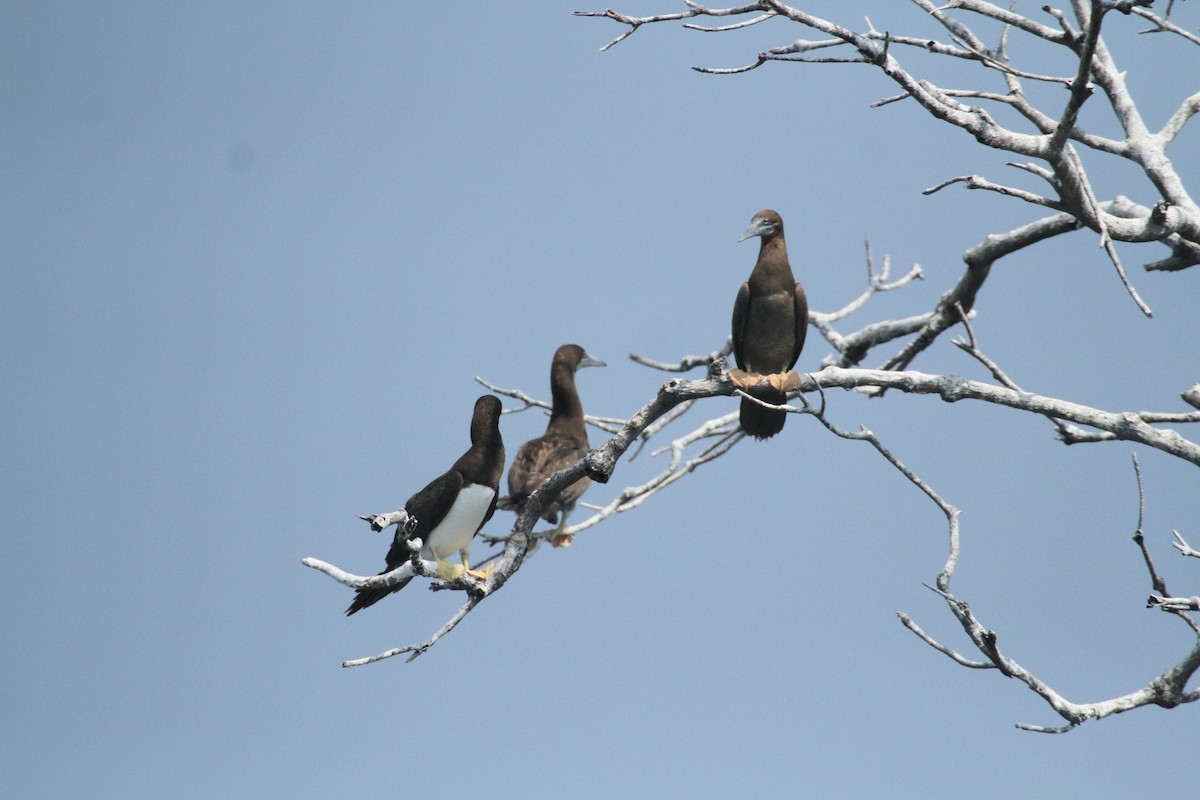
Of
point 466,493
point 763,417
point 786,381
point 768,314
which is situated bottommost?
point 466,493

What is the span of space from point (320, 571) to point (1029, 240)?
4099 millimetres

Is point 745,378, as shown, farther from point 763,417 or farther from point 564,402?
point 564,402

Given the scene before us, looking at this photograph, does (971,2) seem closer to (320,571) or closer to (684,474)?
(684,474)

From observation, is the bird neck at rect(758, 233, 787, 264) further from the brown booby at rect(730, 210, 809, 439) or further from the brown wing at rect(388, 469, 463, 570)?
the brown wing at rect(388, 469, 463, 570)

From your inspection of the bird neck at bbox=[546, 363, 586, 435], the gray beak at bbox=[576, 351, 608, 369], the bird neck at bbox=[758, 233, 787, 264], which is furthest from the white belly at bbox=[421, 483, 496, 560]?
the gray beak at bbox=[576, 351, 608, 369]

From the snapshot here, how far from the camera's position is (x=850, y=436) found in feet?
15.5

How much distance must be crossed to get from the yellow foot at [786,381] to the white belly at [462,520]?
5.05 feet

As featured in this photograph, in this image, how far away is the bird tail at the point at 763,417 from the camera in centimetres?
600

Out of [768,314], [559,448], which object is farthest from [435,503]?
[768,314]

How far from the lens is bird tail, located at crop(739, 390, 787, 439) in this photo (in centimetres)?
600

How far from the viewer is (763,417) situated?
6113 mm

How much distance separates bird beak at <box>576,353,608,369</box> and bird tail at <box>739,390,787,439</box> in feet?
7.92

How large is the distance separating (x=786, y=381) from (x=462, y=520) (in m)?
1.77

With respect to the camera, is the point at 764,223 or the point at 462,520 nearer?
the point at 462,520
